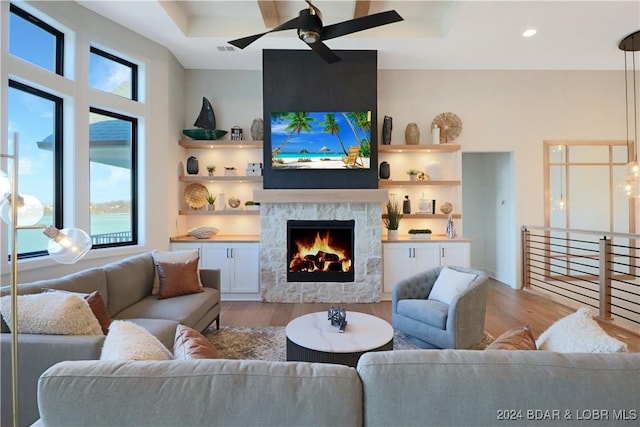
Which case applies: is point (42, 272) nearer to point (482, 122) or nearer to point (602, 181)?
point (482, 122)

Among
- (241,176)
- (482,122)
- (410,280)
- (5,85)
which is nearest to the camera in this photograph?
(5,85)

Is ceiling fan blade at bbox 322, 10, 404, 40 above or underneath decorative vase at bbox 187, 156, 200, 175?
above

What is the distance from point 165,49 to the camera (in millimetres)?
4383

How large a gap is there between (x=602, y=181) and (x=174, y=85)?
6.93 metres

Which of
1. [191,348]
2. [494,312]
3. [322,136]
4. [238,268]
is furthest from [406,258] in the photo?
→ [191,348]

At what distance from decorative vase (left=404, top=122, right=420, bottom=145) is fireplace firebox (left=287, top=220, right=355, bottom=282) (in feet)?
5.37

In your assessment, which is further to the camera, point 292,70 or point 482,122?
point 482,122

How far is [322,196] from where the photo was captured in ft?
14.3

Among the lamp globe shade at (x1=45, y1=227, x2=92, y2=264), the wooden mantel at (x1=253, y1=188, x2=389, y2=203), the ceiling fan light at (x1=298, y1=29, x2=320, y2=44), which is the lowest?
the lamp globe shade at (x1=45, y1=227, x2=92, y2=264)

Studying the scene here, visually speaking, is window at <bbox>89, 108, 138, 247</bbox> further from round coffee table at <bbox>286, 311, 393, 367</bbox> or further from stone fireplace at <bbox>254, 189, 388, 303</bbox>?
round coffee table at <bbox>286, 311, 393, 367</bbox>

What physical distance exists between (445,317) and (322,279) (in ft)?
6.65

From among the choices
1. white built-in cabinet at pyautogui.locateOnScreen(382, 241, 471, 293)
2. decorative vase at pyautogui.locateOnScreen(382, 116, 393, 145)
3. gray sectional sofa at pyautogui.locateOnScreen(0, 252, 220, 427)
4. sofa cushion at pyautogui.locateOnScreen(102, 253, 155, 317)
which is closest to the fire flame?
white built-in cabinet at pyautogui.locateOnScreen(382, 241, 471, 293)

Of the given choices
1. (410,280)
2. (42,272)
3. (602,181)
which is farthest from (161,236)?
(602,181)

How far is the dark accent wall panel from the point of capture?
14.5ft
